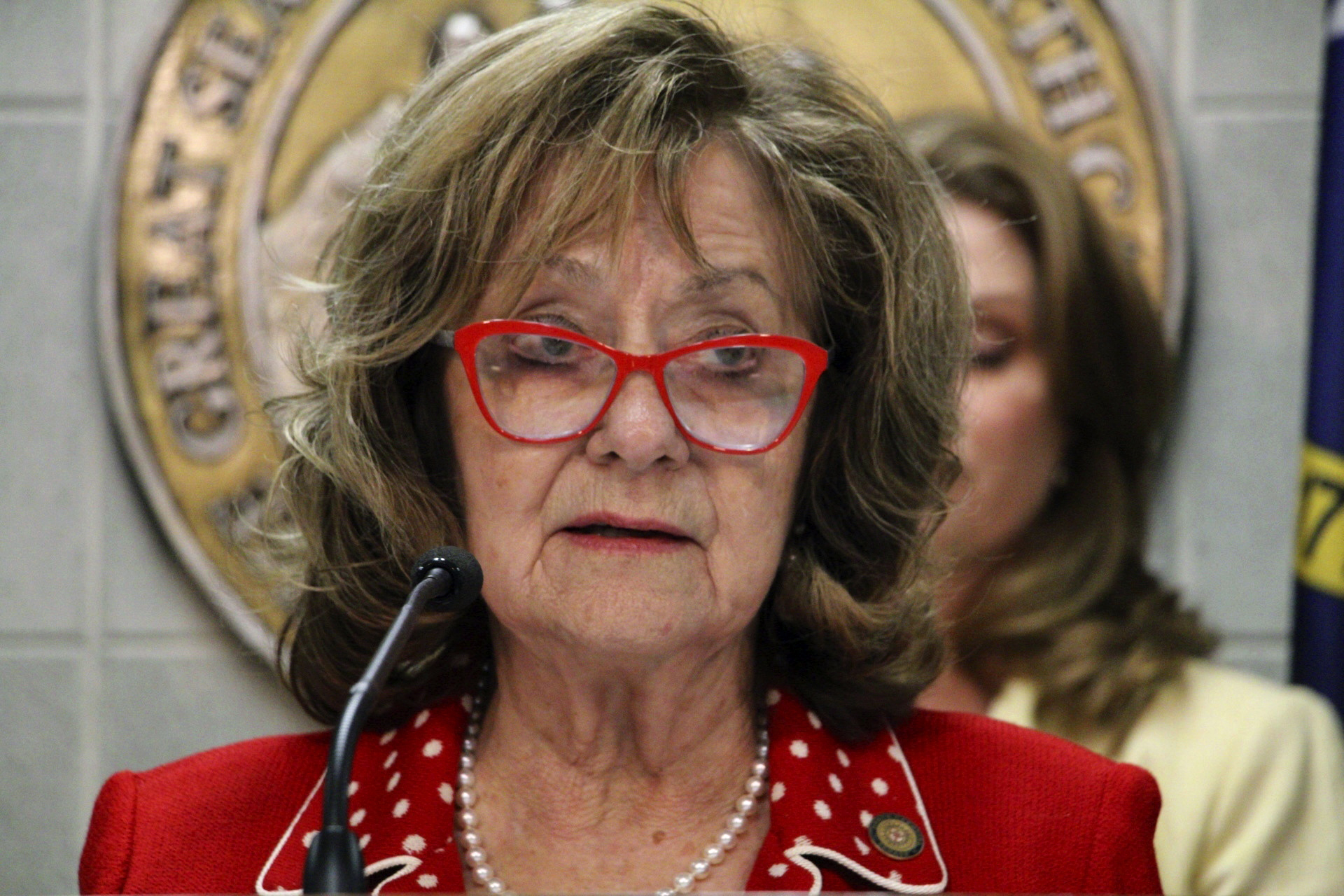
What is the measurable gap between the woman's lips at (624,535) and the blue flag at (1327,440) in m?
1.03

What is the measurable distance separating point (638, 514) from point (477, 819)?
37 centimetres

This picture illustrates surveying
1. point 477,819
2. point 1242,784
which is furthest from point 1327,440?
point 477,819

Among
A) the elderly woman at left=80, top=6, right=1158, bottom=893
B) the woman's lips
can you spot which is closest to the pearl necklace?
the elderly woman at left=80, top=6, right=1158, bottom=893

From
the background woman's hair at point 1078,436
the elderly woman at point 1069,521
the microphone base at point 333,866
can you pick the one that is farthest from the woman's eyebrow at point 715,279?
the background woman's hair at point 1078,436

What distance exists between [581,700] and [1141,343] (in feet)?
4.45

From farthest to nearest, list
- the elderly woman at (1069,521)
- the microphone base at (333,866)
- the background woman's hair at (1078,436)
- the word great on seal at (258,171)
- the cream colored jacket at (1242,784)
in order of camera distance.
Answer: the word great on seal at (258,171) → the background woman's hair at (1078,436) → the elderly woman at (1069,521) → the cream colored jacket at (1242,784) → the microphone base at (333,866)

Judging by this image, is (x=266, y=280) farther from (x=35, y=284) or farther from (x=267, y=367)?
(x=35, y=284)

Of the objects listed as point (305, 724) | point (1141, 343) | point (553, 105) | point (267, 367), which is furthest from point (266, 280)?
point (1141, 343)

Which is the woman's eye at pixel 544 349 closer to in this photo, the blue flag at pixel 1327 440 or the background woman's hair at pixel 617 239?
the background woman's hair at pixel 617 239

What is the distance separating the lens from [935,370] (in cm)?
145

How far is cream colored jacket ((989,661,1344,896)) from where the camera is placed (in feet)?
6.57

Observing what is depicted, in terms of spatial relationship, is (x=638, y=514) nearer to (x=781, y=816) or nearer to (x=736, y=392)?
(x=736, y=392)

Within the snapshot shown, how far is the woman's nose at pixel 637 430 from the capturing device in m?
1.23

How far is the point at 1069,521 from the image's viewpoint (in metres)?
2.36
